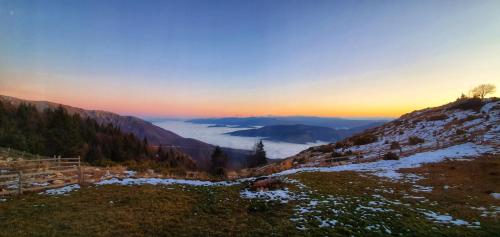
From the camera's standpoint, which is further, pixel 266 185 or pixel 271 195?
pixel 266 185

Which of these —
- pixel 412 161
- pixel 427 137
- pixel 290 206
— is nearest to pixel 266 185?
pixel 290 206

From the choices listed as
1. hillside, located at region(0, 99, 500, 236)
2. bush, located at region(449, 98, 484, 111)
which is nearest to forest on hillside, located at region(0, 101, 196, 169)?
hillside, located at region(0, 99, 500, 236)

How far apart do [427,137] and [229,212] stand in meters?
42.0

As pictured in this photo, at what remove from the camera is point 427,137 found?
43.5 metres

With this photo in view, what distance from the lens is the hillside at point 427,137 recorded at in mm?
35812

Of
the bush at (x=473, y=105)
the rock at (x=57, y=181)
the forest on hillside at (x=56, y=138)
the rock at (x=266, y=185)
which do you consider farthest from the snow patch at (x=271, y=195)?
the bush at (x=473, y=105)

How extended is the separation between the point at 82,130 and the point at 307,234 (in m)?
102

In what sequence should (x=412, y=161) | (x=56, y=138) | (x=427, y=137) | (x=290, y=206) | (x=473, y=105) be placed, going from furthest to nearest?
(x=56, y=138) < (x=473, y=105) < (x=427, y=137) < (x=412, y=161) < (x=290, y=206)

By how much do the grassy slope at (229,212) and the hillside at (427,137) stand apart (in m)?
14.8

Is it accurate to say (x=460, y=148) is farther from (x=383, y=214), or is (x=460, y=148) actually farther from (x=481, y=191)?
(x=383, y=214)

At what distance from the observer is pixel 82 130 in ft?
308

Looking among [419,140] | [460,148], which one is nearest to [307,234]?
[460,148]

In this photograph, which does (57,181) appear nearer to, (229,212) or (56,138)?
(229,212)

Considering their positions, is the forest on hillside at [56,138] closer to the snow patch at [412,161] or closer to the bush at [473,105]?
the snow patch at [412,161]
